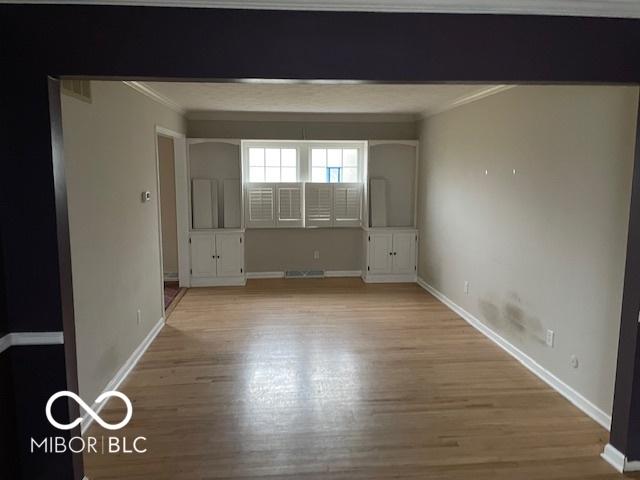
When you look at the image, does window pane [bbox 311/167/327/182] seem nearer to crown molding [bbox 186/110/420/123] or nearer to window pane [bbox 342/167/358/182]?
window pane [bbox 342/167/358/182]

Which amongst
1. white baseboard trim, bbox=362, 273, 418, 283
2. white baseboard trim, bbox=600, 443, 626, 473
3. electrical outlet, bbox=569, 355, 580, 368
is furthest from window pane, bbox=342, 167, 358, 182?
white baseboard trim, bbox=600, 443, 626, 473

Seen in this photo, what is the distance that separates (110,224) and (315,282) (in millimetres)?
3808

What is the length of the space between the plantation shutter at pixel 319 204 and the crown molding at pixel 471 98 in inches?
71.9

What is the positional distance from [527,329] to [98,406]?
341 centimetres

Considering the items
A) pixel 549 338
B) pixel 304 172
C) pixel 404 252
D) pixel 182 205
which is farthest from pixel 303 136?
pixel 549 338

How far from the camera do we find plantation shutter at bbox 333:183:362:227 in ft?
22.3

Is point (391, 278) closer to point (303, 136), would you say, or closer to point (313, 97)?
point (303, 136)

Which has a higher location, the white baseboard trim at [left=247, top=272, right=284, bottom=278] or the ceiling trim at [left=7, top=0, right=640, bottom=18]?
the ceiling trim at [left=7, top=0, right=640, bottom=18]

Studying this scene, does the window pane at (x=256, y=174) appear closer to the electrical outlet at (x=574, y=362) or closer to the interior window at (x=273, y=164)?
the interior window at (x=273, y=164)

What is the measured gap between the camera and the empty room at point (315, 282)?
2.07 metres

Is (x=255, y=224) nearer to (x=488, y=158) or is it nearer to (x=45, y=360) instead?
(x=488, y=158)

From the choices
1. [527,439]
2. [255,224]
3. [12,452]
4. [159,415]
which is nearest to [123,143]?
[159,415]

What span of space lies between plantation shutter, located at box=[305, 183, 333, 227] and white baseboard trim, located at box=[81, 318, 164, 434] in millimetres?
2835

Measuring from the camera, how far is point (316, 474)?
245 cm
